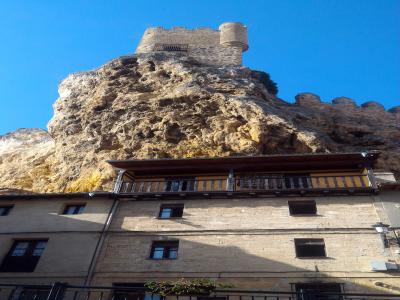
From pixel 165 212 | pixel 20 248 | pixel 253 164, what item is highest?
pixel 253 164

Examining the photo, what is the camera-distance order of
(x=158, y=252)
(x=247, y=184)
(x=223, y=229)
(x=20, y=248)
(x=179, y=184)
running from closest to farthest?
1. (x=158, y=252)
2. (x=223, y=229)
3. (x=20, y=248)
4. (x=247, y=184)
5. (x=179, y=184)

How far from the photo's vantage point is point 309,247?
13852mm

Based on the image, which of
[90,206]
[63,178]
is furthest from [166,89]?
[90,206]

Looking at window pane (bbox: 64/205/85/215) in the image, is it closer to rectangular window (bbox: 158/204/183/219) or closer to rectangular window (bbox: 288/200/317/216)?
rectangular window (bbox: 158/204/183/219)

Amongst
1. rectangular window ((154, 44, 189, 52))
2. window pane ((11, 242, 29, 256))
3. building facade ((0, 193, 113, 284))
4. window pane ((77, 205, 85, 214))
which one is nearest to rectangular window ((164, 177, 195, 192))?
building facade ((0, 193, 113, 284))

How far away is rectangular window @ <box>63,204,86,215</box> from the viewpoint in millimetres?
16334

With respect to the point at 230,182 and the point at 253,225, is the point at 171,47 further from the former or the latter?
the point at 253,225

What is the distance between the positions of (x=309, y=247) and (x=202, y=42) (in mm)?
36400

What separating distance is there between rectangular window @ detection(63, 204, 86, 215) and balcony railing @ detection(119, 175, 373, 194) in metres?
1.88

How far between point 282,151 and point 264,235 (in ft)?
30.9

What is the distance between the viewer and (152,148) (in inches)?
912

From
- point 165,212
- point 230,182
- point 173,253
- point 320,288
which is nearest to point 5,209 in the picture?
point 165,212

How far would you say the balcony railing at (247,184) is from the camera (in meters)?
16.2

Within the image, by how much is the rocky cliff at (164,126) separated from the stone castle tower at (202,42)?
10.7 m
